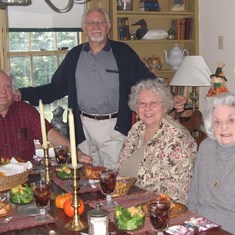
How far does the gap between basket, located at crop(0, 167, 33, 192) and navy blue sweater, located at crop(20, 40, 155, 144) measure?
140 centimetres

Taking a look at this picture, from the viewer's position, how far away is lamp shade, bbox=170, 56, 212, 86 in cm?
380

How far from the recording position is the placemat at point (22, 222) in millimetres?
1526

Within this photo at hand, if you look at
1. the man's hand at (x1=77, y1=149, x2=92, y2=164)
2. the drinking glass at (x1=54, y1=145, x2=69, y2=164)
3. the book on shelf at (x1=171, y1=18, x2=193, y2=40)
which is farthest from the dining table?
the book on shelf at (x1=171, y1=18, x2=193, y2=40)

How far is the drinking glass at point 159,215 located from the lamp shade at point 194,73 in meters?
2.50

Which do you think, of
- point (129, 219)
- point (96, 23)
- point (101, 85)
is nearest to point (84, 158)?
point (129, 219)

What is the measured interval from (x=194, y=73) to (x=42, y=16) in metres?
1.45

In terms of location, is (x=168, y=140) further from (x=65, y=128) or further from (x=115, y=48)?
(x=65, y=128)

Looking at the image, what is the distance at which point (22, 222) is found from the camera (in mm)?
1570

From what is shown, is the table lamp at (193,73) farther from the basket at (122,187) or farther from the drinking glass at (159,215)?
the drinking glass at (159,215)

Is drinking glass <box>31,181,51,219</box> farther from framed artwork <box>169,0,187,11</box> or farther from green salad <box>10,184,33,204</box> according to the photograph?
framed artwork <box>169,0,187,11</box>

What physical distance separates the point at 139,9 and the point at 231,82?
44.9 inches

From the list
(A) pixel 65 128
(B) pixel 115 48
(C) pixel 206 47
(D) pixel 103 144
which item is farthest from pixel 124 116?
(C) pixel 206 47

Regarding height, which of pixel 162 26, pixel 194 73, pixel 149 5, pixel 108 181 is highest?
pixel 149 5

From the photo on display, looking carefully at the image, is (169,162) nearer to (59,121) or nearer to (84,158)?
(84,158)
